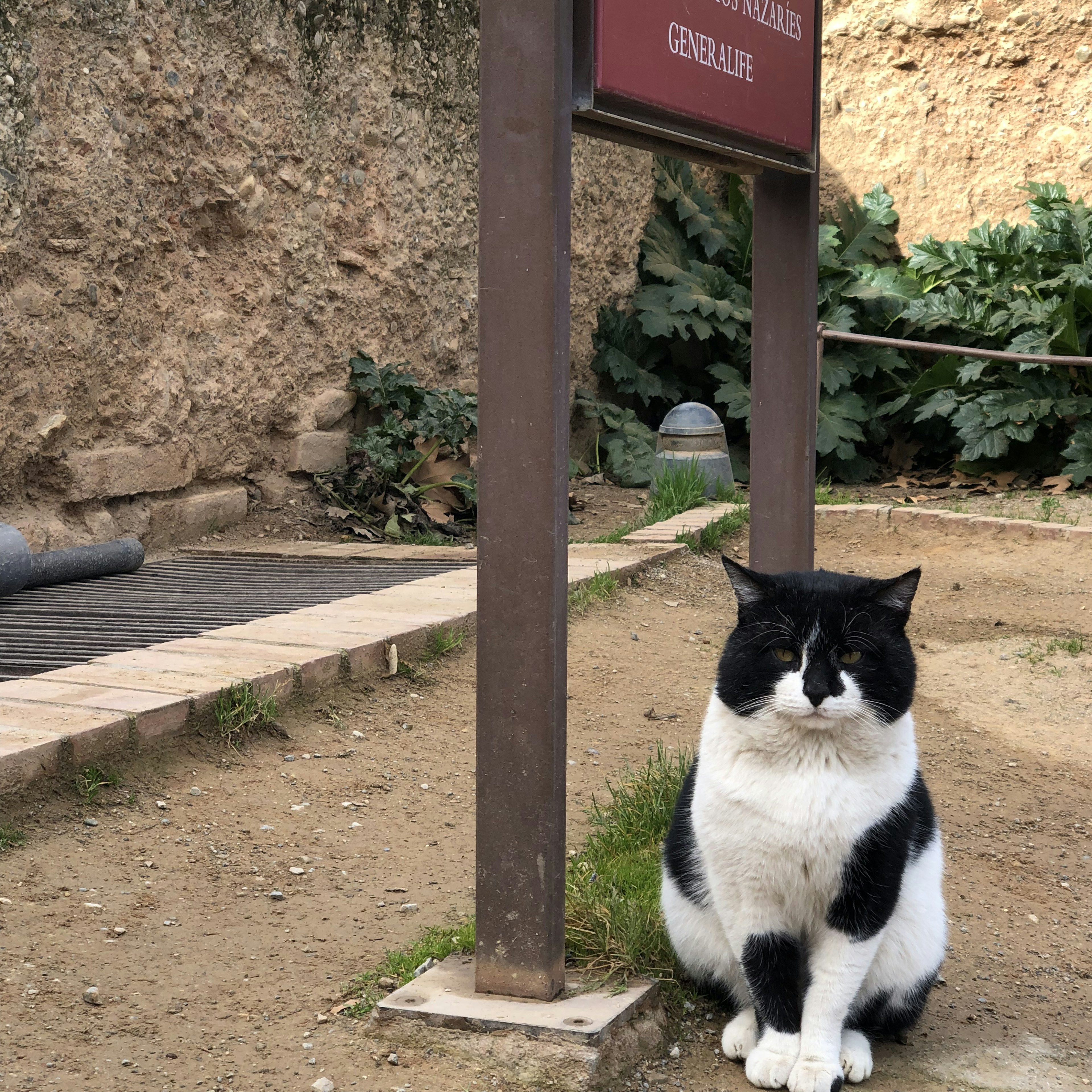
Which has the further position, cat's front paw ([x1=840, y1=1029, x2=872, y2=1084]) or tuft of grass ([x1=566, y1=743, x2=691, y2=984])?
tuft of grass ([x1=566, y1=743, x2=691, y2=984])

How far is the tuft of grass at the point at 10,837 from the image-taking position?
7.66 feet

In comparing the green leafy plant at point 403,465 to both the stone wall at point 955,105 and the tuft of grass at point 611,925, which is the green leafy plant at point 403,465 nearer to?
the tuft of grass at point 611,925

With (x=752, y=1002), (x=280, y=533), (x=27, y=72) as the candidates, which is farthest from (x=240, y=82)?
(x=752, y=1002)

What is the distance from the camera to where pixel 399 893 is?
2.40 m

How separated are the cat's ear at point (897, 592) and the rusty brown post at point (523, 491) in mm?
Answer: 446

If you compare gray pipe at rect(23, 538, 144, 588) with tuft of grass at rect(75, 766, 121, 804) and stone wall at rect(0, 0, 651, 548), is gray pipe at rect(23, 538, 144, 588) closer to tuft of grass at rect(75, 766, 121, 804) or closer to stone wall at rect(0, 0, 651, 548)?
stone wall at rect(0, 0, 651, 548)

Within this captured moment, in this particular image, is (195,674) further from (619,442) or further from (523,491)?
(619,442)

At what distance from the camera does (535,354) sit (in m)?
Answer: 1.72

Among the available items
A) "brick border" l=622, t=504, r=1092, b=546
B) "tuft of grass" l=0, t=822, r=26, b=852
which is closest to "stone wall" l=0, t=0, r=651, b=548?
"brick border" l=622, t=504, r=1092, b=546

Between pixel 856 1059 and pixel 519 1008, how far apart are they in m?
0.49

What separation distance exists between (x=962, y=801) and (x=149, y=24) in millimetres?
4049

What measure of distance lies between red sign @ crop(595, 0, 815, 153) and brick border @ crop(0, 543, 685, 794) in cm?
147

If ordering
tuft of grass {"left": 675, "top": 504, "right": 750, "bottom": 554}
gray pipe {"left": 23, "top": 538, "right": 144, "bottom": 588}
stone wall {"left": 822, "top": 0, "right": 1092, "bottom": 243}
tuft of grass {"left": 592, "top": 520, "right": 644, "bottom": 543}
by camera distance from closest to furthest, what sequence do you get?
gray pipe {"left": 23, "top": 538, "right": 144, "bottom": 588} < tuft of grass {"left": 675, "top": 504, "right": 750, "bottom": 554} < tuft of grass {"left": 592, "top": 520, "right": 644, "bottom": 543} < stone wall {"left": 822, "top": 0, "right": 1092, "bottom": 243}

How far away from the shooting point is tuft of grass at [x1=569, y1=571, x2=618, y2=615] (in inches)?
167
